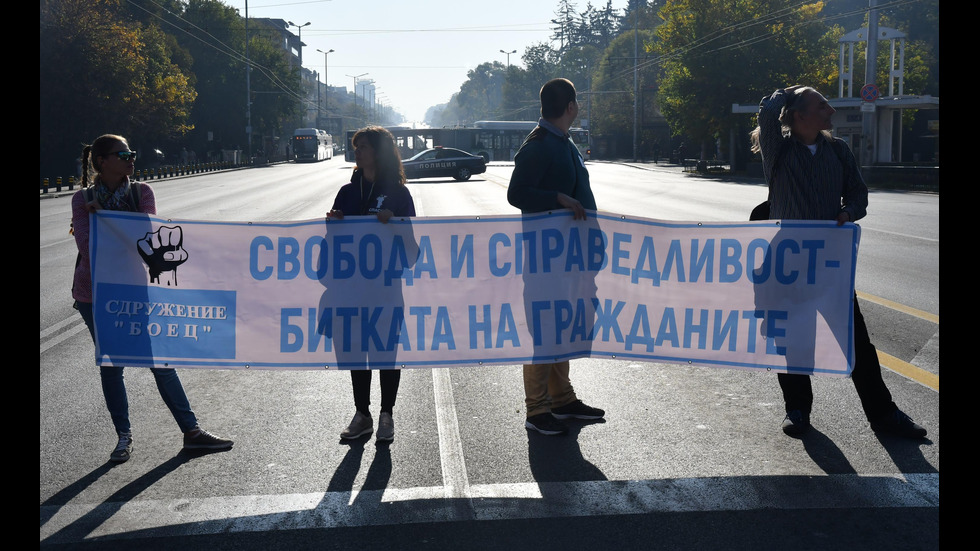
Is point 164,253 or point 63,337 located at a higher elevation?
point 164,253

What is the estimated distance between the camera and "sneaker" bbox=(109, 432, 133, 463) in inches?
209

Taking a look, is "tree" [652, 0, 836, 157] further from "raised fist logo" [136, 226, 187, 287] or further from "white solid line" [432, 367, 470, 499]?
"raised fist logo" [136, 226, 187, 287]

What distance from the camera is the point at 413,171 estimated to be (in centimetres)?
4481

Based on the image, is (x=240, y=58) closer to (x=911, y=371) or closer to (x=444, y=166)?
(x=444, y=166)

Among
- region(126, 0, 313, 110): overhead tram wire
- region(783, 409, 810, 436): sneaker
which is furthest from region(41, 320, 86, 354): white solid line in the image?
region(126, 0, 313, 110): overhead tram wire

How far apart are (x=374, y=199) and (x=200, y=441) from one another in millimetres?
1715

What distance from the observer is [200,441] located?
5.50 meters

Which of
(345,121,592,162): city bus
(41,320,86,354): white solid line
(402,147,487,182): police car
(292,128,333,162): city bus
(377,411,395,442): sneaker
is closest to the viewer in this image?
(377,411,395,442): sneaker

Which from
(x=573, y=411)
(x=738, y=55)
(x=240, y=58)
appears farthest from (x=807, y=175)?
(x=240, y=58)

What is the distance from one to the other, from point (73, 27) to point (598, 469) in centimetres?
5006

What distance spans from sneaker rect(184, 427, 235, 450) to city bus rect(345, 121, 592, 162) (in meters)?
61.7

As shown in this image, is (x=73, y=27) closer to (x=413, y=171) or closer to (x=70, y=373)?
(x=413, y=171)

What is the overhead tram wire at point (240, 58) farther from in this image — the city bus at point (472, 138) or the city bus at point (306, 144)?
the city bus at point (472, 138)

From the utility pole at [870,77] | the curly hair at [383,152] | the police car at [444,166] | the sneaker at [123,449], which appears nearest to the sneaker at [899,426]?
the curly hair at [383,152]
